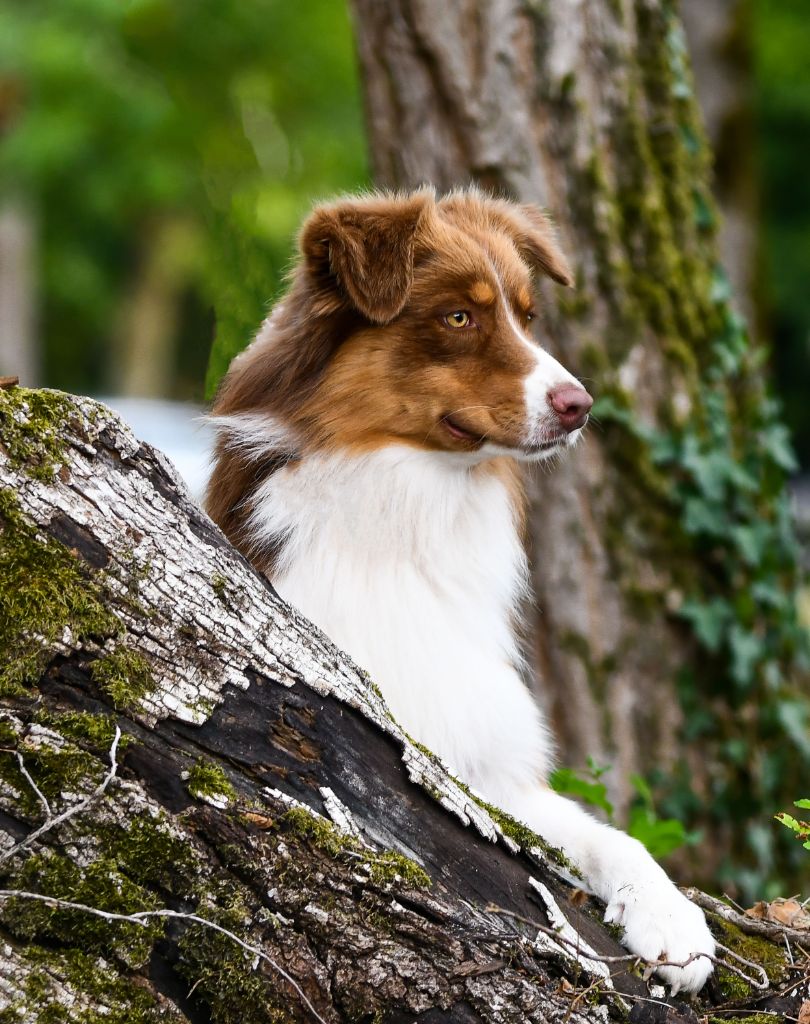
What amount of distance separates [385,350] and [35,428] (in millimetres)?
1528

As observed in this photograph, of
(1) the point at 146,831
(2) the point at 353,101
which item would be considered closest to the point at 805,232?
(2) the point at 353,101

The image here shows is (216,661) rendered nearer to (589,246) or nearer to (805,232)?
(589,246)

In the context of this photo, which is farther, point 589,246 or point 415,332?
point 589,246

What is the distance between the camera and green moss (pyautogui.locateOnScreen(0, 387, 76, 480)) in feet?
7.39

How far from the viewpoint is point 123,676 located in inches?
88.8

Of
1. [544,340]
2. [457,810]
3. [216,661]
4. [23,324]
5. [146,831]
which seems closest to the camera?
[146,831]

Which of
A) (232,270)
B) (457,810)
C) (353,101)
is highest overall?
(353,101)

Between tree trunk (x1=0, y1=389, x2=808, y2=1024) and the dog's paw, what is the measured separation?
23 cm

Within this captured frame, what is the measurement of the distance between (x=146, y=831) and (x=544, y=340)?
11.7 ft

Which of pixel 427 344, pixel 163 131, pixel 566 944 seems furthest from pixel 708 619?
pixel 163 131

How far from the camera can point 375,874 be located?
2354 millimetres

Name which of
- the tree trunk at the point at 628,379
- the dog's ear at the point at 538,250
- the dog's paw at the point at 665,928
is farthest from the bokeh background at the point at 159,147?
the dog's paw at the point at 665,928

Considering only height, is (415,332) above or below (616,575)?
above

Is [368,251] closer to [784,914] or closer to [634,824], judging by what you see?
[784,914]
